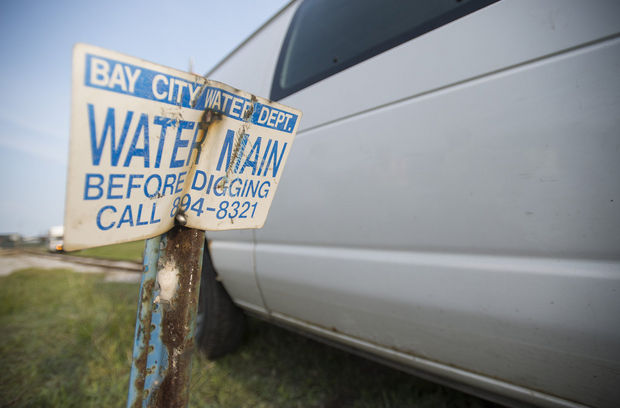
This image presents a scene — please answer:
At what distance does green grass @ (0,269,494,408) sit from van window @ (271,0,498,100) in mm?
1534

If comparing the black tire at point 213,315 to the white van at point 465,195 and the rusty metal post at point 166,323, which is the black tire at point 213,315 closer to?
the white van at point 465,195

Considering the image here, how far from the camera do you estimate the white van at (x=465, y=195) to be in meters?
0.68

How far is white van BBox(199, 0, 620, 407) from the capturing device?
2.25 feet

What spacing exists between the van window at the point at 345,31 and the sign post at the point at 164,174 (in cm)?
68

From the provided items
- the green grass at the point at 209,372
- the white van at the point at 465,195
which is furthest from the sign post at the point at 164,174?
the green grass at the point at 209,372

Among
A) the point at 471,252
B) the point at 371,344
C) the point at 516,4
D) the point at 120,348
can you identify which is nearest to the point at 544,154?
the point at 471,252

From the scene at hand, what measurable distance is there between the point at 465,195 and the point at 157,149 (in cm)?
80

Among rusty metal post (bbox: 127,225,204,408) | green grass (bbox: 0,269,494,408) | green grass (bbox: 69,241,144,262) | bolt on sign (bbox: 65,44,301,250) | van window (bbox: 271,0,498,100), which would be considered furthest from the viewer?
green grass (bbox: 69,241,144,262)

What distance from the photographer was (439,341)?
924 millimetres

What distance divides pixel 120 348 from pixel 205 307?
27.8 inches

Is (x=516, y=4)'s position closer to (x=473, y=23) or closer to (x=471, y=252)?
(x=473, y=23)

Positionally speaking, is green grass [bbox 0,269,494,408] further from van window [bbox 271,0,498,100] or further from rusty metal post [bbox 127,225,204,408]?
van window [bbox 271,0,498,100]

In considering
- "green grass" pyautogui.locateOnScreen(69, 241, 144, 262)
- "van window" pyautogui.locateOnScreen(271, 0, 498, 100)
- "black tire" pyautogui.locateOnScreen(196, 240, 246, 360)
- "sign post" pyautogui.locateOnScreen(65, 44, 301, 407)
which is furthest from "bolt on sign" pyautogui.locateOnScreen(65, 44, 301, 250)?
"green grass" pyautogui.locateOnScreen(69, 241, 144, 262)

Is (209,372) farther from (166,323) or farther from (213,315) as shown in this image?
(166,323)
